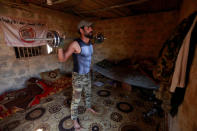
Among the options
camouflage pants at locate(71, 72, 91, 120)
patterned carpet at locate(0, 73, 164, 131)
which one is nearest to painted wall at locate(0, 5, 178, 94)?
patterned carpet at locate(0, 73, 164, 131)

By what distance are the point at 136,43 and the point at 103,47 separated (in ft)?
5.00

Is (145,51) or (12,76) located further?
(145,51)

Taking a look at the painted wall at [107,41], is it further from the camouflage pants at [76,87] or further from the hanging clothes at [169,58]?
the hanging clothes at [169,58]

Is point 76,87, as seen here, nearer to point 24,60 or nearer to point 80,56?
point 80,56

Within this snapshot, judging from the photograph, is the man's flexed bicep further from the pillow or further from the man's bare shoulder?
the pillow

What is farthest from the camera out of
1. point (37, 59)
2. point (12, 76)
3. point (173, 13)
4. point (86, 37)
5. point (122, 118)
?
point (37, 59)

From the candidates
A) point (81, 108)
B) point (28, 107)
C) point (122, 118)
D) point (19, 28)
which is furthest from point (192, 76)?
point (19, 28)

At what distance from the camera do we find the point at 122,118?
191cm

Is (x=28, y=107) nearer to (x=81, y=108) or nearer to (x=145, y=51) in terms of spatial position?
(x=81, y=108)

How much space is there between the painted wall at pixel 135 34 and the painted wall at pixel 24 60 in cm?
195

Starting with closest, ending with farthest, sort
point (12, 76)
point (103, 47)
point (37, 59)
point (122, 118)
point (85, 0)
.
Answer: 1. point (122, 118)
2. point (85, 0)
3. point (12, 76)
4. point (37, 59)
5. point (103, 47)

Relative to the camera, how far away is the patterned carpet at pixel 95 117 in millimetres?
1710

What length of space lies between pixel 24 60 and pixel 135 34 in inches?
159

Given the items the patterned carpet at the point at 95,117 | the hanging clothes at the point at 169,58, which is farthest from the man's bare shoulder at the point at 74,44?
the patterned carpet at the point at 95,117
